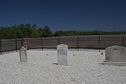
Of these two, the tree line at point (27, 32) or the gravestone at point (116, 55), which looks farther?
the tree line at point (27, 32)

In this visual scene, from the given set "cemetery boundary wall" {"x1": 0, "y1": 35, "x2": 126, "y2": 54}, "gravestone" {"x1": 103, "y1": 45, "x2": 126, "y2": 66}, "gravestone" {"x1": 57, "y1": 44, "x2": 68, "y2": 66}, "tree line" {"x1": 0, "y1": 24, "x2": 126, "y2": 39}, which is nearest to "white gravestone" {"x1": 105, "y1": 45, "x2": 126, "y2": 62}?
"gravestone" {"x1": 103, "y1": 45, "x2": 126, "y2": 66}

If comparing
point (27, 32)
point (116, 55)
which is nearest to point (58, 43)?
point (116, 55)

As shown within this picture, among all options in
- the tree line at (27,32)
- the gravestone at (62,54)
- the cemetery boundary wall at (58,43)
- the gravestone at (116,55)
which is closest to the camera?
the gravestone at (116,55)

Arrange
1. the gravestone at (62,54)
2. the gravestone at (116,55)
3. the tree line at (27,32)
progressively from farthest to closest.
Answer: the tree line at (27,32), the gravestone at (62,54), the gravestone at (116,55)

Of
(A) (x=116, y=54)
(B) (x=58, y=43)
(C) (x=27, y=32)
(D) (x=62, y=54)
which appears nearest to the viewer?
(A) (x=116, y=54)

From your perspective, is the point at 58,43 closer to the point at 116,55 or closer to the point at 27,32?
the point at 116,55

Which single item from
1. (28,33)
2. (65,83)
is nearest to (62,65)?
(65,83)

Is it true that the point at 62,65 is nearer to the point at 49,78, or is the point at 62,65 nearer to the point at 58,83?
the point at 49,78

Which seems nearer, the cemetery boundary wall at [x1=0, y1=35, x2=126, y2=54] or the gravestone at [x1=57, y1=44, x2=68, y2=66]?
the gravestone at [x1=57, y1=44, x2=68, y2=66]

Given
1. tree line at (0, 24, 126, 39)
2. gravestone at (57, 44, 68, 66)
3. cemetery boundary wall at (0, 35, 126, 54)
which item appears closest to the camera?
gravestone at (57, 44, 68, 66)

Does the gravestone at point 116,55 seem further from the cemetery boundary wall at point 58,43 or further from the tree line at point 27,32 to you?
the tree line at point 27,32

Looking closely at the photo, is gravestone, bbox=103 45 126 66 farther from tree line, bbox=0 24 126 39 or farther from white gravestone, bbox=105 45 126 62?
tree line, bbox=0 24 126 39

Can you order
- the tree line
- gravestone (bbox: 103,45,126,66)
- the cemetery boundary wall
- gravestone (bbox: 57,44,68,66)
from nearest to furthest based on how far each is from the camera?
gravestone (bbox: 103,45,126,66) → gravestone (bbox: 57,44,68,66) → the cemetery boundary wall → the tree line

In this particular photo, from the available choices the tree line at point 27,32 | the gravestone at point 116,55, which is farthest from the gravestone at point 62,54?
the tree line at point 27,32
